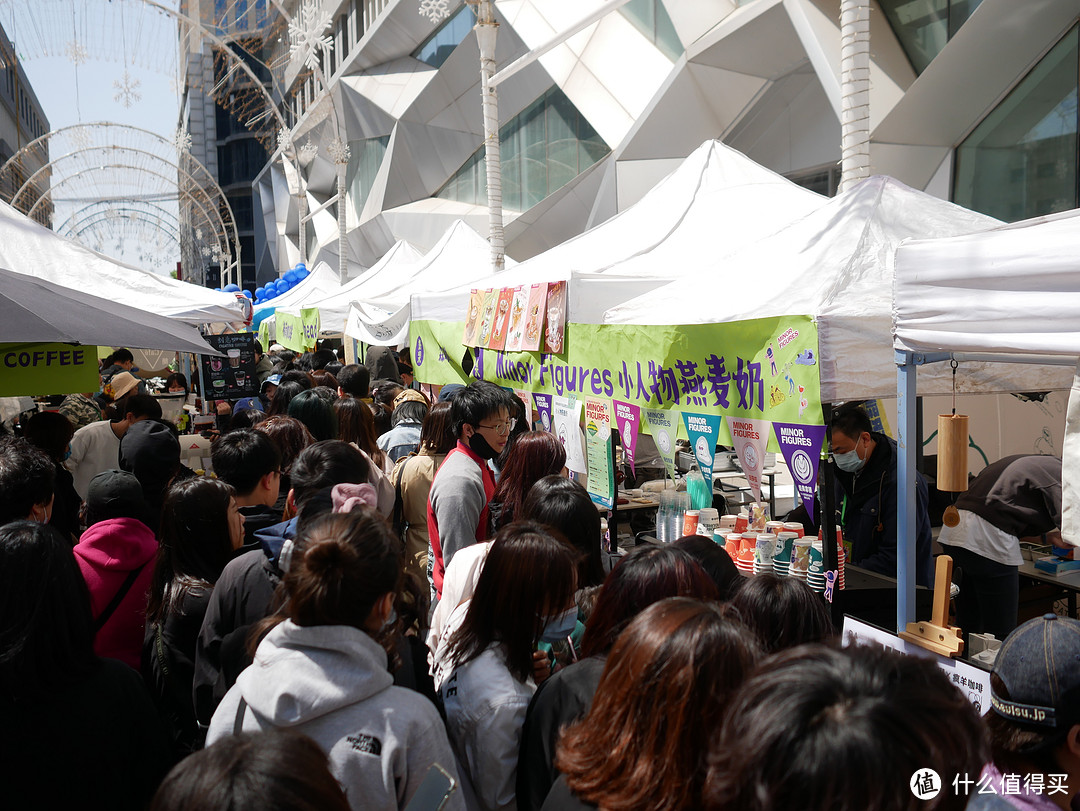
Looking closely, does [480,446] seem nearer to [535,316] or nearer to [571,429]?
[571,429]

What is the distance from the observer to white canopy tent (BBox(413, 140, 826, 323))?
5.66 m

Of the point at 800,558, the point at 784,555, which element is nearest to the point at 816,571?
the point at 800,558

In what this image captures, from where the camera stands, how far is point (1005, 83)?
10523mm

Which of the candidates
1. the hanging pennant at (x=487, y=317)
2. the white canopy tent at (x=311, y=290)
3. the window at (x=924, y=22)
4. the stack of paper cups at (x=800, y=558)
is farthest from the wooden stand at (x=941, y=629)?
the white canopy tent at (x=311, y=290)

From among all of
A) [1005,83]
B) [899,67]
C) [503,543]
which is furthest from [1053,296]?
[899,67]

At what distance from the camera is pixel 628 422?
500 cm

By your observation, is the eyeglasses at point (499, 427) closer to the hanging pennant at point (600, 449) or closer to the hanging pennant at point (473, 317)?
the hanging pennant at point (600, 449)

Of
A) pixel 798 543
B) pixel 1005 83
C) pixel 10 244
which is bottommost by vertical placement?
pixel 798 543

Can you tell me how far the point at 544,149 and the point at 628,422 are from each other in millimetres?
17791

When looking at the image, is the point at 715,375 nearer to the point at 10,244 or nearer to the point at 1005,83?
the point at 10,244

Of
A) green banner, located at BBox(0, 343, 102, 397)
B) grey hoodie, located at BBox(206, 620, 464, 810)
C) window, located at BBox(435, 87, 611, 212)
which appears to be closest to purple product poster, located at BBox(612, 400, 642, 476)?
grey hoodie, located at BBox(206, 620, 464, 810)

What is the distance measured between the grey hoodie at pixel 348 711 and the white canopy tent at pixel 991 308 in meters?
1.95

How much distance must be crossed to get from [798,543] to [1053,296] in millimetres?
2040

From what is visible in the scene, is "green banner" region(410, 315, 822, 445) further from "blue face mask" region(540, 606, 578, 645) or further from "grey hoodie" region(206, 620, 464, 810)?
"grey hoodie" region(206, 620, 464, 810)
